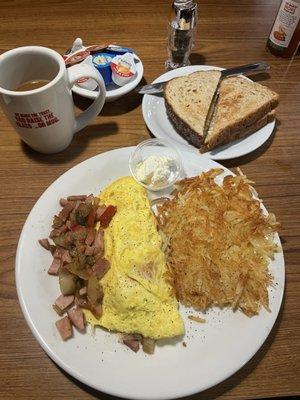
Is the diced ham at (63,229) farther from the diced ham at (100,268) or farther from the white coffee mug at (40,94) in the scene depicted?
the white coffee mug at (40,94)

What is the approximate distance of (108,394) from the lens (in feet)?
3.38

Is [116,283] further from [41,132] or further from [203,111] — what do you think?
[203,111]

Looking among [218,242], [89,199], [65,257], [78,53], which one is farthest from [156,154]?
[78,53]

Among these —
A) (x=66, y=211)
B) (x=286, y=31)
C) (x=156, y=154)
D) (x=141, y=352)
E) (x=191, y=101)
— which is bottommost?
(x=141, y=352)

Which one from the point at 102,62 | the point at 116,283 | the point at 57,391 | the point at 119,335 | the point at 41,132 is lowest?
the point at 57,391

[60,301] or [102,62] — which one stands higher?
[102,62]

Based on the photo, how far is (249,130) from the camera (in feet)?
5.34

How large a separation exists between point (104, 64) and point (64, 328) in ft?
3.91

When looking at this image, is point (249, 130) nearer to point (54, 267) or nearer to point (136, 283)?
point (136, 283)

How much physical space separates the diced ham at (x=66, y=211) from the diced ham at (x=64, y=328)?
37 centimetres

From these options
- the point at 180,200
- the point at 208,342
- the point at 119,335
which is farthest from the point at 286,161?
the point at 119,335

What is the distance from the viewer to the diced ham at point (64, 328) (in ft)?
3.56

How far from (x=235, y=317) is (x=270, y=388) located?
0.75ft

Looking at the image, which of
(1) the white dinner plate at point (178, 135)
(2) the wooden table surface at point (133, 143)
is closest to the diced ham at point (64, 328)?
(2) the wooden table surface at point (133, 143)
